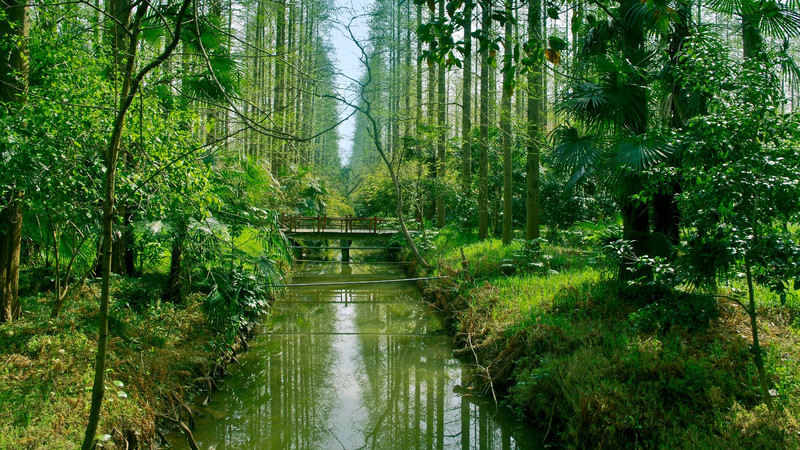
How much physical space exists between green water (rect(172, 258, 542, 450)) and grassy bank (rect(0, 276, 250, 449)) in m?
0.48

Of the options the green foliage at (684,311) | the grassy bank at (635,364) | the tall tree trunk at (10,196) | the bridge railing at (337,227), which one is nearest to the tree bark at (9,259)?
the tall tree trunk at (10,196)

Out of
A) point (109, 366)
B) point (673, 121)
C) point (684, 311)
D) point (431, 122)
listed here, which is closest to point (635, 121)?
point (673, 121)

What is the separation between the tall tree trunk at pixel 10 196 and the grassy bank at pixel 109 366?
10.4 inches

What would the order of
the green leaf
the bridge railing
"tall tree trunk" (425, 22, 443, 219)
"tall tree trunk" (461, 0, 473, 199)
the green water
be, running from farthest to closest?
1. the bridge railing
2. "tall tree trunk" (425, 22, 443, 219)
3. "tall tree trunk" (461, 0, 473, 199)
4. the green water
5. the green leaf

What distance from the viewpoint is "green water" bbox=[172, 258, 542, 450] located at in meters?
4.47

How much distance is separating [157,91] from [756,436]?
18.3ft

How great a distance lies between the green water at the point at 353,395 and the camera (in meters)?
4.47

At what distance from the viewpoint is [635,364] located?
413cm

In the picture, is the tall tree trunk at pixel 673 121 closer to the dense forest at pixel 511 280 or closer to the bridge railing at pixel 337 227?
the dense forest at pixel 511 280

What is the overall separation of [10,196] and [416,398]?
4.46 meters

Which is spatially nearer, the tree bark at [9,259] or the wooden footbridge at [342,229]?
the tree bark at [9,259]

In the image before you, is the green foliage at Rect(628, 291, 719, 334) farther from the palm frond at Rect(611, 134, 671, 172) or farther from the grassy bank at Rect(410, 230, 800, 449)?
the palm frond at Rect(611, 134, 671, 172)

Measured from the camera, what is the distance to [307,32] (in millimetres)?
18672

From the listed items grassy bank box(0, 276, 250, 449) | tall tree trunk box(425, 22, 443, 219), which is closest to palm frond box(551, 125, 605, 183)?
grassy bank box(0, 276, 250, 449)
